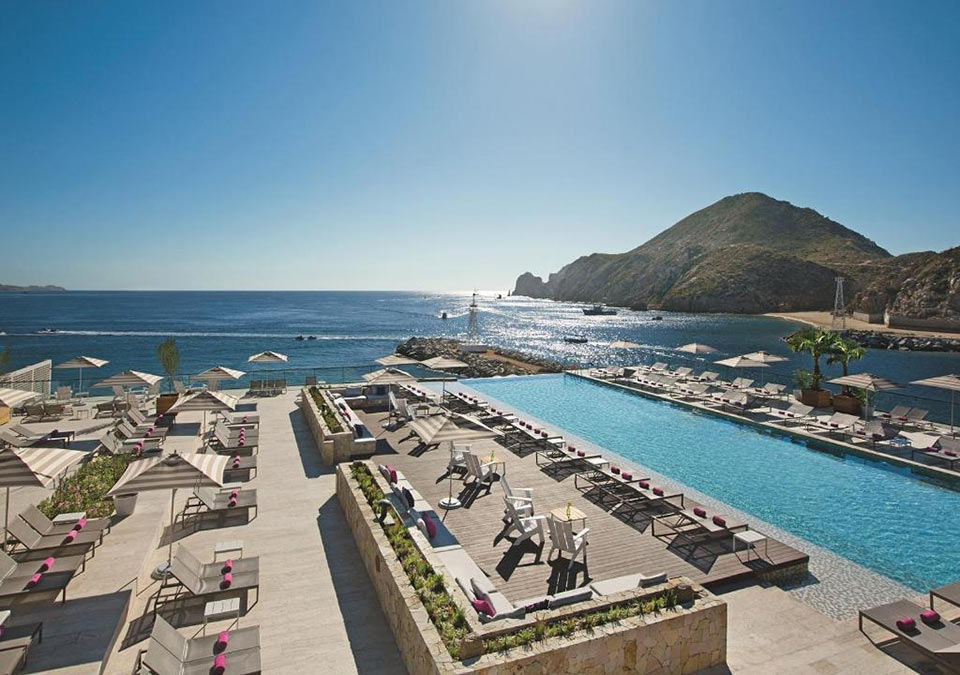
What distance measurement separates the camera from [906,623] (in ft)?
21.3

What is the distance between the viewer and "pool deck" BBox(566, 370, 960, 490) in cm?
1384

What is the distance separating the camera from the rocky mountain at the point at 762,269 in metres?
123

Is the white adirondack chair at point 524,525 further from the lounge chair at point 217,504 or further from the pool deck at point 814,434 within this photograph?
the pool deck at point 814,434

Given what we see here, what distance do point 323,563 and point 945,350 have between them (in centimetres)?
8048

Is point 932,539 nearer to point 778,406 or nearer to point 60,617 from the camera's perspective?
point 778,406

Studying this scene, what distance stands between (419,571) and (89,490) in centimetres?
817

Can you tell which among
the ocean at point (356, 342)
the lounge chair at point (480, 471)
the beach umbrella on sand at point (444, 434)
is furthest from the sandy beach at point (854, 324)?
the beach umbrella on sand at point (444, 434)

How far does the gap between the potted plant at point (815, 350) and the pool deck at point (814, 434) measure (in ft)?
2.82

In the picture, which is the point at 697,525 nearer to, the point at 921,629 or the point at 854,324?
the point at 921,629

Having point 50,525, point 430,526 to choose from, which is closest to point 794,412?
point 430,526

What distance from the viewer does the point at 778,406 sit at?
21.5 metres

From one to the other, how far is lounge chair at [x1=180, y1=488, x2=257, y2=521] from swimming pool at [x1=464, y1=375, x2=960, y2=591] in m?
10.4

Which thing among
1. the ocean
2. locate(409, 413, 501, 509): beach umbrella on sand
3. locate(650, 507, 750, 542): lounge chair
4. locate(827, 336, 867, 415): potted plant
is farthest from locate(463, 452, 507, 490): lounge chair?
the ocean

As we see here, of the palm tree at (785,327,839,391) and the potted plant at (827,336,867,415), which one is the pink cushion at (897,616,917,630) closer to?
the potted plant at (827,336,867,415)
